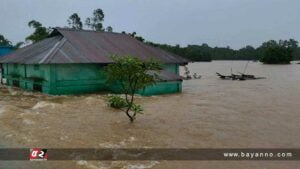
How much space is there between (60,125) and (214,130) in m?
5.10

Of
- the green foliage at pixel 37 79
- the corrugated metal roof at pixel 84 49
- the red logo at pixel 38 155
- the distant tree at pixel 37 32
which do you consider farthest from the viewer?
the distant tree at pixel 37 32

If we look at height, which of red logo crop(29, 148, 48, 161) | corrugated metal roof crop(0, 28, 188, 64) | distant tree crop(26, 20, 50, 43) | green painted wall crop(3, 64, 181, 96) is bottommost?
red logo crop(29, 148, 48, 161)

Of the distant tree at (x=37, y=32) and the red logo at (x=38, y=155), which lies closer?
the red logo at (x=38, y=155)

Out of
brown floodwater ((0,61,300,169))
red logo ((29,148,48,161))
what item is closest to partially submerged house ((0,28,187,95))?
brown floodwater ((0,61,300,169))

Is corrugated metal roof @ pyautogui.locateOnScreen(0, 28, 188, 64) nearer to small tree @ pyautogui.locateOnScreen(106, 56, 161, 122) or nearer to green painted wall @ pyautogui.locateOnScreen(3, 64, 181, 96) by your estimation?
green painted wall @ pyautogui.locateOnScreen(3, 64, 181, 96)

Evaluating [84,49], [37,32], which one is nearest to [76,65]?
[84,49]

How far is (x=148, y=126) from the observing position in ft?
36.1

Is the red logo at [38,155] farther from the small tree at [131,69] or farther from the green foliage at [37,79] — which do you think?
the green foliage at [37,79]

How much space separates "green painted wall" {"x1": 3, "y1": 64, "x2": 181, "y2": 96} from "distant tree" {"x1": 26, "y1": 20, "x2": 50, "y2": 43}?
21879mm

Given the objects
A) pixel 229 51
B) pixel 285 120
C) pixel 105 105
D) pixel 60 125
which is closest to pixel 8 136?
pixel 60 125

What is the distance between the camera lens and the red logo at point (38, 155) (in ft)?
24.7

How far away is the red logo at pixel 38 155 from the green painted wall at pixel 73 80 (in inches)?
385

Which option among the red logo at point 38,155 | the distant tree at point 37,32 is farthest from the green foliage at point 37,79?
the distant tree at point 37,32

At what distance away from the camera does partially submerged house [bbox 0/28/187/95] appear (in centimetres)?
1762
